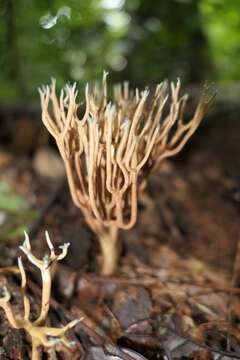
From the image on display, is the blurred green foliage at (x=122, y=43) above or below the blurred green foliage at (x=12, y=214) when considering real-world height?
→ above

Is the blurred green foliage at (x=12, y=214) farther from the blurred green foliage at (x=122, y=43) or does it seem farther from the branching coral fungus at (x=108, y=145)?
the blurred green foliage at (x=122, y=43)

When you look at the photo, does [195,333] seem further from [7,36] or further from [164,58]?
[164,58]

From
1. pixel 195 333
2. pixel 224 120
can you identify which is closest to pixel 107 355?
pixel 195 333

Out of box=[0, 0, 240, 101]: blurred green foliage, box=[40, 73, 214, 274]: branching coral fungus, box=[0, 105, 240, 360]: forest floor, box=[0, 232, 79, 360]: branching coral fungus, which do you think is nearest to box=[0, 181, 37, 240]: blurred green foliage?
box=[0, 105, 240, 360]: forest floor

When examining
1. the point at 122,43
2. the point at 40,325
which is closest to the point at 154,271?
the point at 40,325

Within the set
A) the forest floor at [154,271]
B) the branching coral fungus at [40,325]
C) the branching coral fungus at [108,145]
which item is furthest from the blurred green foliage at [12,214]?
the branching coral fungus at [40,325]

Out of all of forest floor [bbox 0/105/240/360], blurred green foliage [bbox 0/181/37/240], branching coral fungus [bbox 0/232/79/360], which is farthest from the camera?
blurred green foliage [bbox 0/181/37/240]

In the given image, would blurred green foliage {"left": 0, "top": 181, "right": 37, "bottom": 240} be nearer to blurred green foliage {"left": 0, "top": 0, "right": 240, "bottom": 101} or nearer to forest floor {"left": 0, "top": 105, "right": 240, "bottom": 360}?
forest floor {"left": 0, "top": 105, "right": 240, "bottom": 360}
